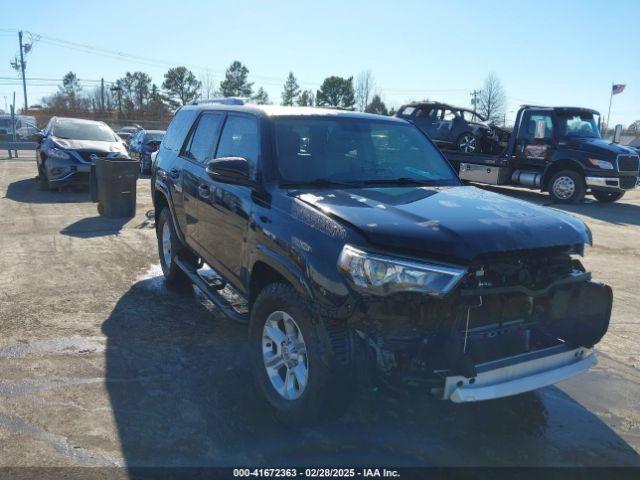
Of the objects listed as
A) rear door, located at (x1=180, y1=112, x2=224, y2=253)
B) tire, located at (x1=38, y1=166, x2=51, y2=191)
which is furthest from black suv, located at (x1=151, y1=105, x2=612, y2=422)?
tire, located at (x1=38, y1=166, x2=51, y2=191)

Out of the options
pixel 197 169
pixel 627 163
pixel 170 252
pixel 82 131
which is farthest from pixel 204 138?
pixel 627 163

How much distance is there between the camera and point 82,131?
43.8 ft

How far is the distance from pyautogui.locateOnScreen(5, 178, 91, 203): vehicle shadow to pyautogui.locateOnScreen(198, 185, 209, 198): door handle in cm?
811

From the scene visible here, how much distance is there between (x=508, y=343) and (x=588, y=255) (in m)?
6.24

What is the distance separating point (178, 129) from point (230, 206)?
7.28 feet

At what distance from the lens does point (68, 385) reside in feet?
12.4

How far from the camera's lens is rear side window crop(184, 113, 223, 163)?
4.79 meters

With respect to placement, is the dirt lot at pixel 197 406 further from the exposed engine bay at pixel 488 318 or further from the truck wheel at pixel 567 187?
the truck wheel at pixel 567 187

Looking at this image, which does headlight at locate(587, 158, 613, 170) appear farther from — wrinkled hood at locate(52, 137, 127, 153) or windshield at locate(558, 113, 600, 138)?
wrinkled hood at locate(52, 137, 127, 153)

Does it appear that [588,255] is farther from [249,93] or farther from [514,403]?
[249,93]

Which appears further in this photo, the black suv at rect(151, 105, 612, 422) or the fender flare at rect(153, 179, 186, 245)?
the fender flare at rect(153, 179, 186, 245)

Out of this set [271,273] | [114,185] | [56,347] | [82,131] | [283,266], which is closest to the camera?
[283,266]

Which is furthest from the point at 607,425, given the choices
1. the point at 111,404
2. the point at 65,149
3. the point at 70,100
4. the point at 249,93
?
the point at 70,100

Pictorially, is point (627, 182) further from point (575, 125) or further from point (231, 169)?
point (231, 169)
